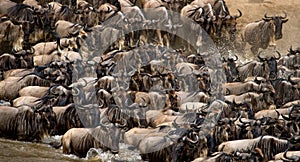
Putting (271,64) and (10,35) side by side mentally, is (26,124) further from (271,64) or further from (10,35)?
(271,64)

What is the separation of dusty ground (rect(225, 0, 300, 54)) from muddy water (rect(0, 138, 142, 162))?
11121 mm

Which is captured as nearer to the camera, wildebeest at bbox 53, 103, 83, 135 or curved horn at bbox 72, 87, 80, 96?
wildebeest at bbox 53, 103, 83, 135

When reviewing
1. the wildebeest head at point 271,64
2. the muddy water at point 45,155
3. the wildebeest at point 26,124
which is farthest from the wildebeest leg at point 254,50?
the muddy water at point 45,155

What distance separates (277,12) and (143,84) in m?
8.43

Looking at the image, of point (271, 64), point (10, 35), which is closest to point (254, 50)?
point (271, 64)

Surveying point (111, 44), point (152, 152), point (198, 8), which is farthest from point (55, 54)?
point (152, 152)

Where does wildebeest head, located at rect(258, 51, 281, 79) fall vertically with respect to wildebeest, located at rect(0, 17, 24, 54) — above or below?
below

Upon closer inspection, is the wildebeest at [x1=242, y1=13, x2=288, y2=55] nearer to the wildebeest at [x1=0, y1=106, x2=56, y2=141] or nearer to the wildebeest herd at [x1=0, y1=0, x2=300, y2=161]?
the wildebeest herd at [x1=0, y1=0, x2=300, y2=161]

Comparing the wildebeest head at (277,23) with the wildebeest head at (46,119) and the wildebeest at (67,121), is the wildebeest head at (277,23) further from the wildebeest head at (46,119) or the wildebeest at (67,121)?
the wildebeest head at (46,119)

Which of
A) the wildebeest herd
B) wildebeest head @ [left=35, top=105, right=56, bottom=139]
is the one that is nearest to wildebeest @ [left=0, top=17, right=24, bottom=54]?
the wildebeest herd

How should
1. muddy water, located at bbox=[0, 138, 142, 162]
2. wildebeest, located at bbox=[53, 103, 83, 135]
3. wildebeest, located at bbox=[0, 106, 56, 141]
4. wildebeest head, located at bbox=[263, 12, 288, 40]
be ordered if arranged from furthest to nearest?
wildebeest head, located at bbox=[263, 12, 288, 40]
wildebeest, located at bbox=[53, 103, 83, 135]
wildebeest, located at bbox=[0, 106, 56, 141]
muddy water, located at bbox=[0, 138, 142, 162]

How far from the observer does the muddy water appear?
23.2 metres

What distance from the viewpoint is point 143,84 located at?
28.1 meters

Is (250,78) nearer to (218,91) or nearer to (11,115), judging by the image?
(218,91)
